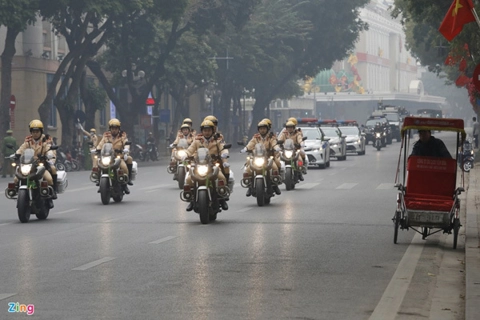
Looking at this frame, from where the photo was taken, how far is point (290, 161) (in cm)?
3000

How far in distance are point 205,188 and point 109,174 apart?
578cm

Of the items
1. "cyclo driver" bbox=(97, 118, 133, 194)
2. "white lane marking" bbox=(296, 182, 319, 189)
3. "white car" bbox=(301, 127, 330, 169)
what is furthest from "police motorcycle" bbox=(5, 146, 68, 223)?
"white car" bbox=(301, 127, 330, 169)

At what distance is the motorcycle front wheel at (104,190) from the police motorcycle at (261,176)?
2807 mm

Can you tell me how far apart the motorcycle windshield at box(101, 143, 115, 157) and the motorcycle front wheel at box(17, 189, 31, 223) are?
4.71 metres

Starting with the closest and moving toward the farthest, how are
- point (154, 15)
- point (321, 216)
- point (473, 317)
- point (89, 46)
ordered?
point (473, 317) → point (321, 216) → point (89, 46) → point (154, 15)

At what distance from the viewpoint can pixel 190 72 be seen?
210ft

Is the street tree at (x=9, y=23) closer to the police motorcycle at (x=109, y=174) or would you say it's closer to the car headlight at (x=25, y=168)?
the police motorcycle at (x=109, y=174)

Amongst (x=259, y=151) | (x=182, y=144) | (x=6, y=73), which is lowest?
(x=182, y=144)

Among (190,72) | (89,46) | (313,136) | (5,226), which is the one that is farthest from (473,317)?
(190,72)

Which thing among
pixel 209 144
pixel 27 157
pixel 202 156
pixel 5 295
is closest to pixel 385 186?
pixel 209 144

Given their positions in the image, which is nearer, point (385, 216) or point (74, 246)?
point (74, 246)

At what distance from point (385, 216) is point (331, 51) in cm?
6128

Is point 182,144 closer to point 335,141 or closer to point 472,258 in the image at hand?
point 472,258

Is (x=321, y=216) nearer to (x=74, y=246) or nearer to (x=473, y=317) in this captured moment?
(x=74, y=246)
